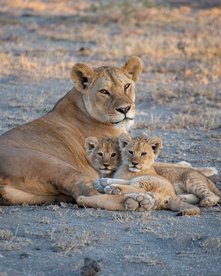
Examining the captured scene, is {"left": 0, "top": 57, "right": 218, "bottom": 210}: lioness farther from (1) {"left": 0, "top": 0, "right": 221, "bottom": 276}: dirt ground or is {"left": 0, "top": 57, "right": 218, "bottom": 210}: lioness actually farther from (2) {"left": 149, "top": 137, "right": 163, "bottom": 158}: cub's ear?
(2) {"left": 149, "top": 137, "right": 163, "bottom": 158}: cub's ear

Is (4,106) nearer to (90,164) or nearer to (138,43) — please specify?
(90,164)

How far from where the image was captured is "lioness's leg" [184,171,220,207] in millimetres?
7168

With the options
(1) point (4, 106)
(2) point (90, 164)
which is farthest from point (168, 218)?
(1) point (4, 106)

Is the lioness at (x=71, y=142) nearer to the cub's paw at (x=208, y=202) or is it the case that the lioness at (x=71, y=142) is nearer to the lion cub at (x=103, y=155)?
the lion cub at (x=103, y=155)

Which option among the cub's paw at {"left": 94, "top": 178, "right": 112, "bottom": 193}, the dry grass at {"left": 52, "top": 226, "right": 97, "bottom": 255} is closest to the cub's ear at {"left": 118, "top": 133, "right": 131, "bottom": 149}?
the cub's paw at {"left": 94, "top": 178, "right": 112, "bottom": 193}

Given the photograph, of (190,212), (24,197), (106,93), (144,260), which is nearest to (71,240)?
(144,260)

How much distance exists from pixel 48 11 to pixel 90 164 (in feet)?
64.5

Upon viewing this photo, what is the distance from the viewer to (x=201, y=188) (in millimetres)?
7297

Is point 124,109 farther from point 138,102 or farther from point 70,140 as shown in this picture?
point 138,102

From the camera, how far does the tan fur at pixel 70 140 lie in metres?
6.80

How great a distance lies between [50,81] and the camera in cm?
1427

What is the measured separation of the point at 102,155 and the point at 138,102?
5.79 metres

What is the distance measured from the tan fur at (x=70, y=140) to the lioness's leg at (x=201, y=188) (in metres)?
0.76

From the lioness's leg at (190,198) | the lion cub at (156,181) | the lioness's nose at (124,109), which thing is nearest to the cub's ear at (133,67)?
the lioness's nose at (124,109)
